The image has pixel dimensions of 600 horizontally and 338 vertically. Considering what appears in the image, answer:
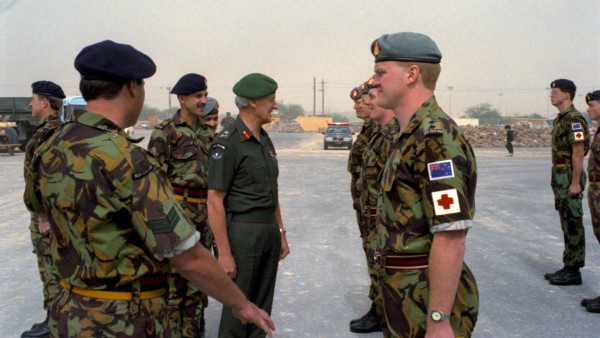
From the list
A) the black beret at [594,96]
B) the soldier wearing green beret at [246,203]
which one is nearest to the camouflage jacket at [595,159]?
the black beret at [594,96]

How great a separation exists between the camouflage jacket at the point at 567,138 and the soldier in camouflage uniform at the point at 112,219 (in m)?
5.33

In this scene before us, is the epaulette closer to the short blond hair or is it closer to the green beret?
the short blond hair

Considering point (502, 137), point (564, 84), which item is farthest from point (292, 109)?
point (564, 84)

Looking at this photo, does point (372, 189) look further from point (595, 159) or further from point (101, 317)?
point (101, 317)

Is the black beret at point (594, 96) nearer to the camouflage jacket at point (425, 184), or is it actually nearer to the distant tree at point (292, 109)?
the camouflage jacket at point (425, 184)

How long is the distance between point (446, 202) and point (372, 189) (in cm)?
239

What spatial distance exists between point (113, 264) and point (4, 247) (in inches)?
260

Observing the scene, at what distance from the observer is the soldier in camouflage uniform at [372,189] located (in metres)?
4.58

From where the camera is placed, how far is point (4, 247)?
298 inches

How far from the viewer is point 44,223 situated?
4438 mm

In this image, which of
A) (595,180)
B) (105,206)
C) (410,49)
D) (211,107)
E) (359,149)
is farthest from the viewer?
(211,107)

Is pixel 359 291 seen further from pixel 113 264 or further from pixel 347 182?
pixel 347 182

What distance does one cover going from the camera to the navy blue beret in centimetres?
582

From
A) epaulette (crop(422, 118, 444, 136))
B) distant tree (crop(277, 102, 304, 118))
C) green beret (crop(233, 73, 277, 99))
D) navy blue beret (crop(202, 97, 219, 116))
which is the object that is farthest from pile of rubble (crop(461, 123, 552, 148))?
distant tree (crop(277, 102, 304, 118))
